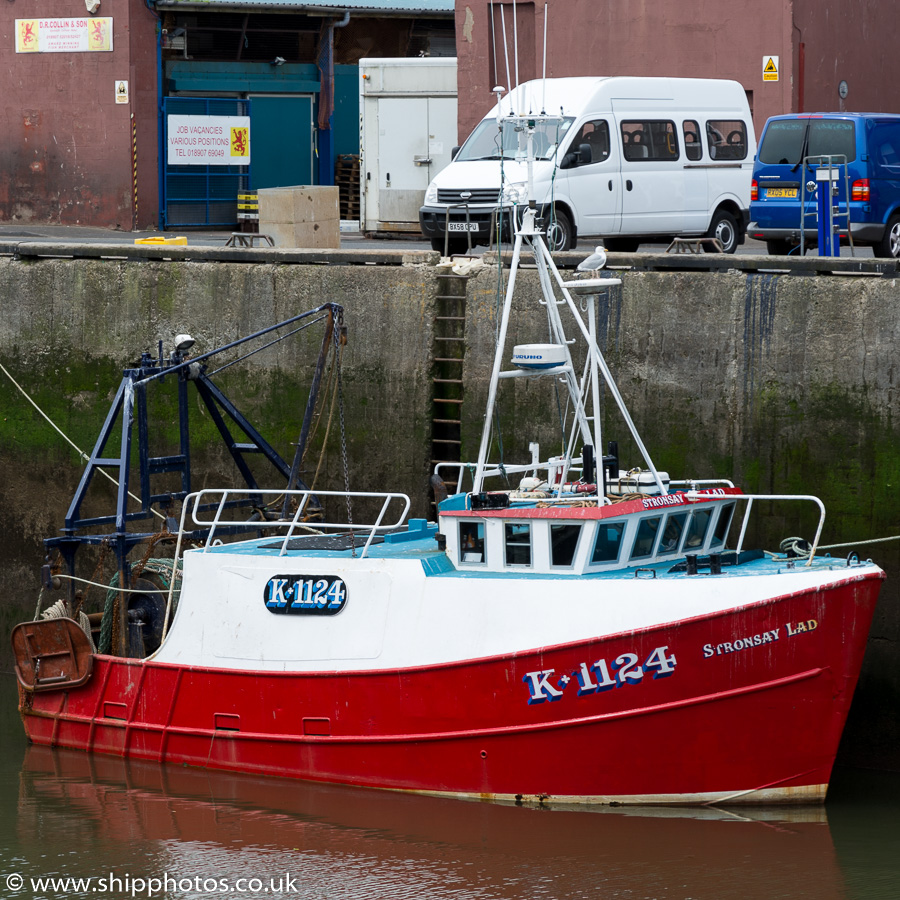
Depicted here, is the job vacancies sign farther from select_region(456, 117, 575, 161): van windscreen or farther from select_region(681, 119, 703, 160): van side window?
select_region(681, 119, 703, 160): van side window

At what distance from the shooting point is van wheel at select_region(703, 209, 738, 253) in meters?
17.9

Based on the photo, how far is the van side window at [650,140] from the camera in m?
16.9

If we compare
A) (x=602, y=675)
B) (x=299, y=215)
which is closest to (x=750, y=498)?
(x=602, y=675)

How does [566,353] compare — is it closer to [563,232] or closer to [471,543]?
[471,543]

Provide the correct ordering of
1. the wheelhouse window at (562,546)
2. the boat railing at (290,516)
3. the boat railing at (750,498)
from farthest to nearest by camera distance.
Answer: the boat railing at (290,516), the wheelhouse window at (562,546), the boat railing at (750,498)

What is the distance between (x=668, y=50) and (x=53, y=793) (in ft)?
51.0

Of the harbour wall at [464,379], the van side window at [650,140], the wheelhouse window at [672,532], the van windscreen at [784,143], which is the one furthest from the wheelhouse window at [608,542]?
the van windscreen at [784,143]

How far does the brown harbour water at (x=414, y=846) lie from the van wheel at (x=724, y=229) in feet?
30.1

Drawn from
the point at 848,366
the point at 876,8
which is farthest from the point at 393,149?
the point at 848,366

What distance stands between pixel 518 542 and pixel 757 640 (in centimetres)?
163

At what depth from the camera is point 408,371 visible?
11867 mm

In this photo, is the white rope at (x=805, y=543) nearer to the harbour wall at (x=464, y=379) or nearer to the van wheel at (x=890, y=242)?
the harbour wall at (x=464, y=379)

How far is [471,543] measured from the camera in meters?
9.71

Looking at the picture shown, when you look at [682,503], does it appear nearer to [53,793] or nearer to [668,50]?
[53,793]
